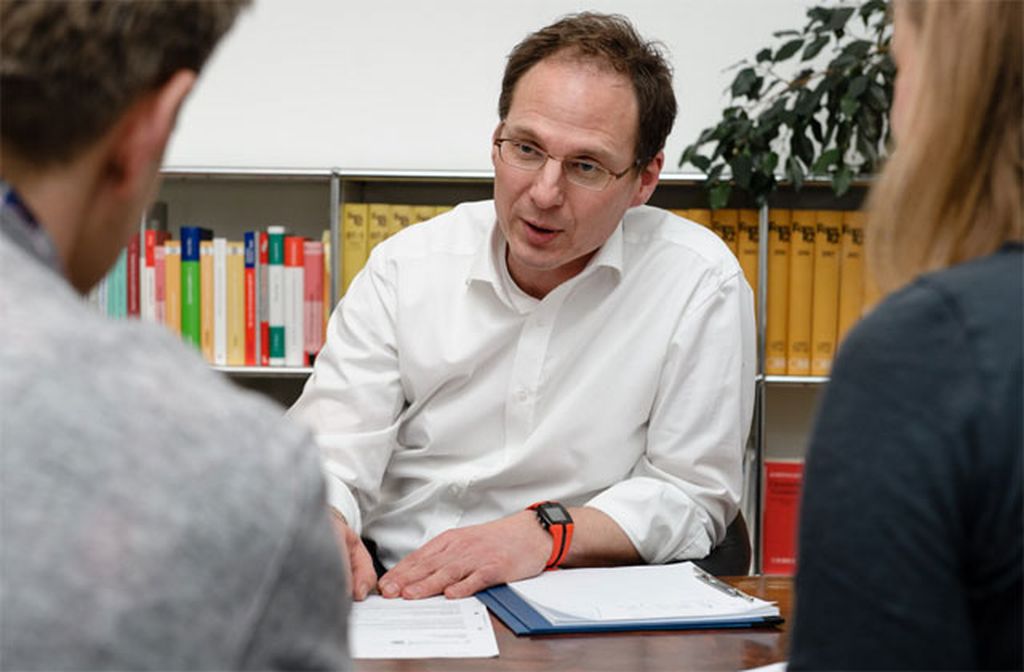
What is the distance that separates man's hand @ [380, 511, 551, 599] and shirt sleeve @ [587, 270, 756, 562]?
0.83ft

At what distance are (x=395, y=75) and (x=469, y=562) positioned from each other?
2.14 meters

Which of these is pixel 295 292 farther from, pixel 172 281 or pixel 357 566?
pixel 357 566

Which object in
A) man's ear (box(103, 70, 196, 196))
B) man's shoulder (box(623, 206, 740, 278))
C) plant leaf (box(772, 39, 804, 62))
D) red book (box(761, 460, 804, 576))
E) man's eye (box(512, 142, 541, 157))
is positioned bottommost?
red book (box(761, 460, 804, 576))

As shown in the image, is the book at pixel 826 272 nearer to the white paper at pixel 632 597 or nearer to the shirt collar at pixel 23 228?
the white paper at pixel 632 597

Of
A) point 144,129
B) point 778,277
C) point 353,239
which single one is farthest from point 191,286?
point 144,129

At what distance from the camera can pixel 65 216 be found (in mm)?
685

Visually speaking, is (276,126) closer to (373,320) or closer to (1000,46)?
(373,320)

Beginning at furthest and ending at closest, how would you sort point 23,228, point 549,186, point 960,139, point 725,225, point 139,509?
point 725,225, point 549,186, point 960,139, point 23,228, point 139,509

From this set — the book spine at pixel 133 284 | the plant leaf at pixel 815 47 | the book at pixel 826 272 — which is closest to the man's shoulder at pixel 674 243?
the plant leaf at pixel 815 47

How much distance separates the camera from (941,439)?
0.70 meters

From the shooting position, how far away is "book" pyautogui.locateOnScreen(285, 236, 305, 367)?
118 inches

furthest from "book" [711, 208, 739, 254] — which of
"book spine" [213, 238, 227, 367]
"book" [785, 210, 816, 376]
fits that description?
"book spine" [213, 238, 227, 367]

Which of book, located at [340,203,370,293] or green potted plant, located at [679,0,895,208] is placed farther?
book, located at [340,203,370,293]

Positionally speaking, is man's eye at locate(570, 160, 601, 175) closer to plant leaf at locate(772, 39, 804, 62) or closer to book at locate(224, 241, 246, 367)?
plant leaf at locate(772, 39, 804, 62)
